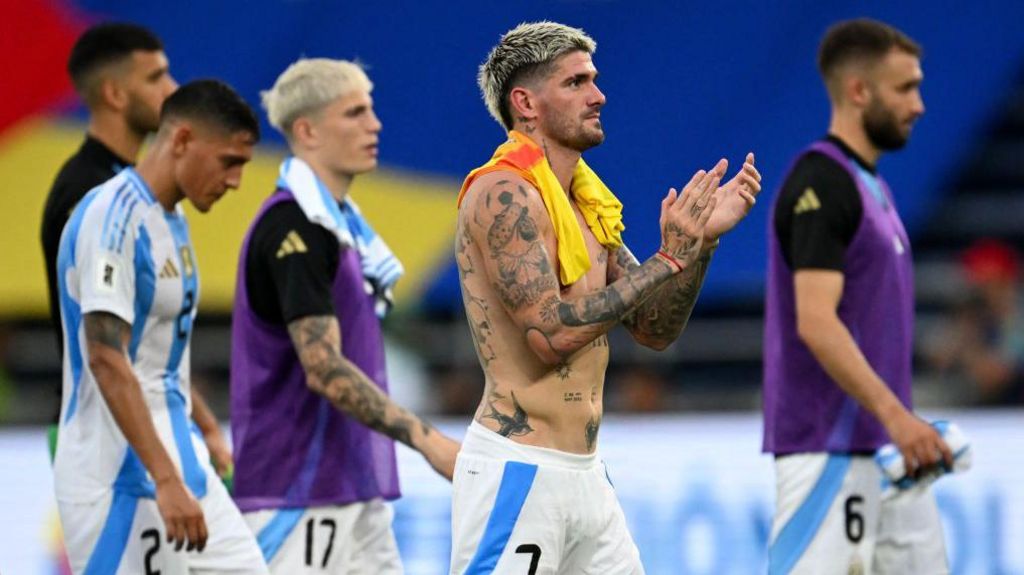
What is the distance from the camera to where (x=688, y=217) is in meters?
5.40

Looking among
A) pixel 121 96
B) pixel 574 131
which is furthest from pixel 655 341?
pixel 121 96

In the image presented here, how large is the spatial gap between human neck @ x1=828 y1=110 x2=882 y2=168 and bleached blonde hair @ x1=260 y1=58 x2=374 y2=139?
75.3 inches

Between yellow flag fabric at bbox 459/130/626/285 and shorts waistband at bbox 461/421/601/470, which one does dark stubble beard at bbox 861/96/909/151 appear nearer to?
yellow flag fabric at bbox 459/130/626/285

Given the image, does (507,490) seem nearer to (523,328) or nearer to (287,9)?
(523,328)

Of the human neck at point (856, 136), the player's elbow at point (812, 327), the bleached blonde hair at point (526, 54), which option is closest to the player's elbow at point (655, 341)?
the bleached blonde hair at point (526, 54)

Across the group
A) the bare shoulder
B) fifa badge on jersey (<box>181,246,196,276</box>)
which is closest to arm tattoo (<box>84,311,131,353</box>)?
fifa badge on jersey (<box>181,246,196,276</box>)

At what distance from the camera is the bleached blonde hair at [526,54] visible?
5.66 metres

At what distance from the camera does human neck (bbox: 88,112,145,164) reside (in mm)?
7621

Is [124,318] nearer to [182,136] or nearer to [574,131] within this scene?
[182,136]

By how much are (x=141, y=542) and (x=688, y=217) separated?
241cm

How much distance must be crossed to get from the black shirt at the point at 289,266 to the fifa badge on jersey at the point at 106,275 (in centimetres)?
72

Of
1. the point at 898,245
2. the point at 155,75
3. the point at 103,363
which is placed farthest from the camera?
the point at 155,75

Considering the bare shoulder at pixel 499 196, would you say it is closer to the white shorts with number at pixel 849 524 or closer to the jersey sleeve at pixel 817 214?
the jersey sleeve at pixel 817 214

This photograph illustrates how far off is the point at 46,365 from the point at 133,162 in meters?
9.46
